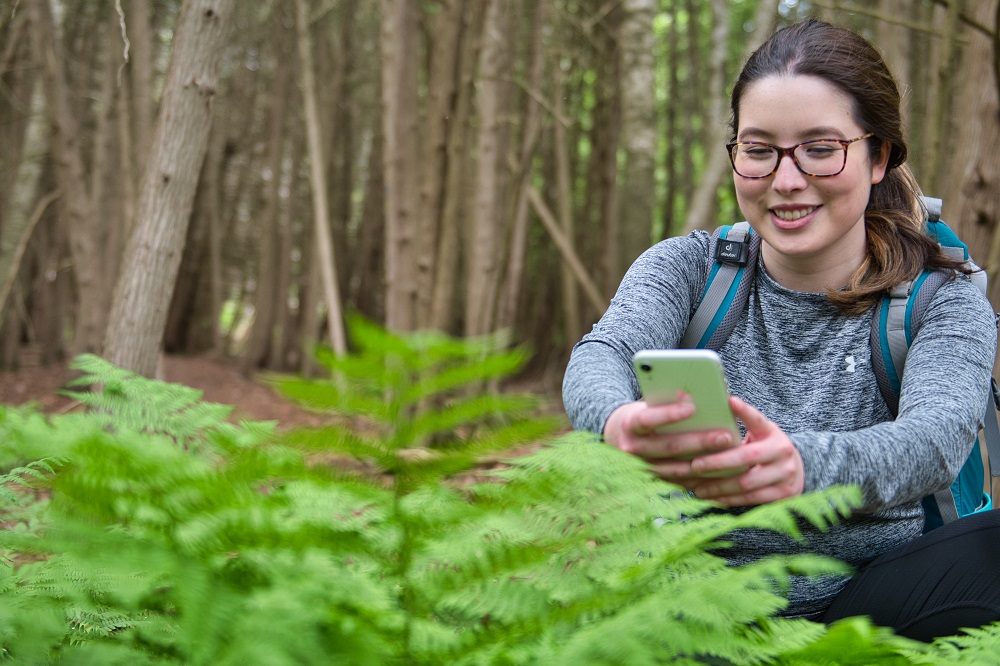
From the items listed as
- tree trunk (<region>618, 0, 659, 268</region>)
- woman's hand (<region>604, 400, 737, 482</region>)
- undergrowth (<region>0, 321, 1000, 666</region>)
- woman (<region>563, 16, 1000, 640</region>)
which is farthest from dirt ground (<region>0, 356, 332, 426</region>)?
undergrowth (<region>0, 321, 1000, 666</region>)

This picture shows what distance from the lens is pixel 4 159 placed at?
9.48 m

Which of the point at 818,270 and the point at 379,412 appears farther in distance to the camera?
the point at 818,270

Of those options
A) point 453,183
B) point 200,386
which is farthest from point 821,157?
point 200,386

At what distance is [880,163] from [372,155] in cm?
1118

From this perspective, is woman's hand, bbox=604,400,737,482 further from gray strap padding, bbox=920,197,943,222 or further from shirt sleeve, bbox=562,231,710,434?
gray strap padding, bbox=920,197,943,222

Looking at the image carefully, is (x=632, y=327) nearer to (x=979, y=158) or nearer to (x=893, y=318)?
(x=893, y=318)

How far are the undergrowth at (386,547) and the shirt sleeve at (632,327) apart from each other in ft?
1.71

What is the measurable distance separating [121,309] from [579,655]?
3.66 meters

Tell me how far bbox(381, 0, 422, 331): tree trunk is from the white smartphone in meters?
5.15

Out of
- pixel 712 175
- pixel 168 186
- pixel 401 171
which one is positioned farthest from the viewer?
pixel 712 175

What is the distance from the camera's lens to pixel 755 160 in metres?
1.78

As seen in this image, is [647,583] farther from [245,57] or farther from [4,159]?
[245,57]

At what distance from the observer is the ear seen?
189cm

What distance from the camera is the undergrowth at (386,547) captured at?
2.34 ft
